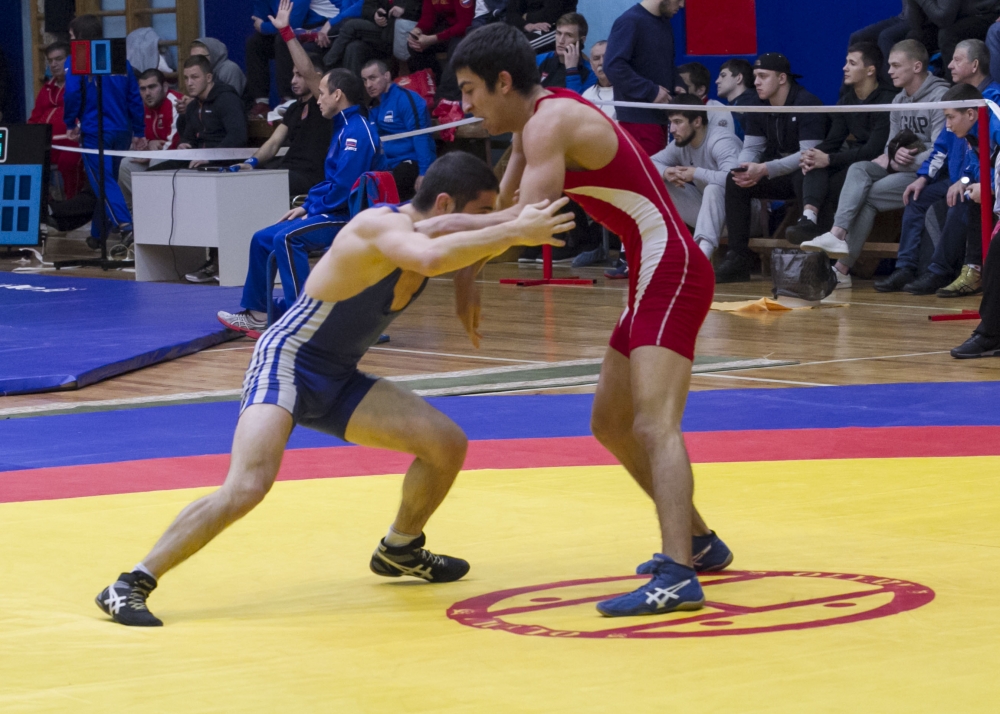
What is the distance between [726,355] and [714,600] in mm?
3759

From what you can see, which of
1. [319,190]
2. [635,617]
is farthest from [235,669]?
[319,190]

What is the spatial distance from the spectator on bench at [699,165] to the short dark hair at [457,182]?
6.21 m

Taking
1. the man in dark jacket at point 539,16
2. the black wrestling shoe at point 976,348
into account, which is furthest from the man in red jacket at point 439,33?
the black wrestling shoe at point 976,348

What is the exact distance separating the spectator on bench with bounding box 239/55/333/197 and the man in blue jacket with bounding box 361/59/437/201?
1.31 feet

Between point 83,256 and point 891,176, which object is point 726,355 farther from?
point 83,256

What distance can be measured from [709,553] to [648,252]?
68 centimetres

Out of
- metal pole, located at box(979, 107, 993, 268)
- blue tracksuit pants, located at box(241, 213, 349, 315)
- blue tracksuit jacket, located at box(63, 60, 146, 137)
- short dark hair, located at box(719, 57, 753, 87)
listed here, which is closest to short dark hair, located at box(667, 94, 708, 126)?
short dark hair, located at box(719, 57, 753, 87)

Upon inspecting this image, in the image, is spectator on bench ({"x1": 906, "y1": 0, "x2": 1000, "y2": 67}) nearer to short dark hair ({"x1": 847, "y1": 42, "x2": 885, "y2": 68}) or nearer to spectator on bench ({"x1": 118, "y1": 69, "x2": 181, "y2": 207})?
short dark hair ({"x1": 847, "y1": 42, "x2": 885, "y2": 68})

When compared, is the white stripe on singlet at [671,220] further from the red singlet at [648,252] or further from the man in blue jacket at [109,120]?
the man in blue jacket at [109,120]

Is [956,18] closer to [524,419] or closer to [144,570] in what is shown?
[524,419]

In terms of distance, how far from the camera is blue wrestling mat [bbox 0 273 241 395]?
6.43 meters

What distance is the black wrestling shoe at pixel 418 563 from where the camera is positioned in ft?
11.0

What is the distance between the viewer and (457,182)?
3.19 meters

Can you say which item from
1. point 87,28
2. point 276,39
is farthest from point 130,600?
point 276,39
